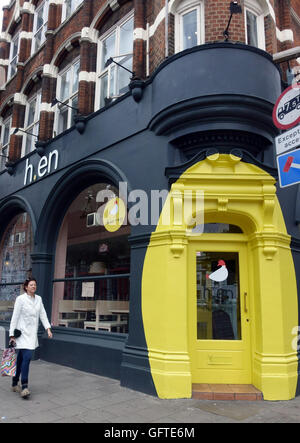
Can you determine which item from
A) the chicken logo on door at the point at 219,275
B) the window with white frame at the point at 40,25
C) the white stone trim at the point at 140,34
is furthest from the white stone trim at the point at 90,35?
the chicken logo on door at the point at 219,275

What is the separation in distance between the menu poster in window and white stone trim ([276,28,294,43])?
6827 millimetres

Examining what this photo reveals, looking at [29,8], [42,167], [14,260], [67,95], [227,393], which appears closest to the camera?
[227,393]

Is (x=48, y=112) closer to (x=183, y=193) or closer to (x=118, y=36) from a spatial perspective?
(x=118, y=36)

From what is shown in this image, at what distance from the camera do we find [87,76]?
918cm

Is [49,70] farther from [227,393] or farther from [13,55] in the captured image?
[227,393]

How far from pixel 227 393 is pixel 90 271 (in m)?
4.20

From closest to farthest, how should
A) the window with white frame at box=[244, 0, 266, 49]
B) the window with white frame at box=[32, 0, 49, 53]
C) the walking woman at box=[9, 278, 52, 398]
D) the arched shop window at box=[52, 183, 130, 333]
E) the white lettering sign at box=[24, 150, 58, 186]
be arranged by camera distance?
the walking woman at box=[9, 278, 52, 398] → the window with white frame at box=[244, 0, 266, 49] → the arched shop window at box=[52, 183, 130, 333] → the white lettering sign at box=[24, 150, 58, 186] → the window with white frame at box=[32, 0, 49, 53]

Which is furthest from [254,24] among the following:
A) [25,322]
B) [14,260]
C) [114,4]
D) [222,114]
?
[14,260]

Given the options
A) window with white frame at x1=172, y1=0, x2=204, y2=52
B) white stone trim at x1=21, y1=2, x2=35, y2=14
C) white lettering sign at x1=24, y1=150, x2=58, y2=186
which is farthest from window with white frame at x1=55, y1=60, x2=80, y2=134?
white stone trim at x1=21, y1=2, x2=35, y2=14

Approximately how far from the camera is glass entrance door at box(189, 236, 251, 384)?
5961mm

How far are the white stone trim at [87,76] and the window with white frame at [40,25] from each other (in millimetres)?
4162

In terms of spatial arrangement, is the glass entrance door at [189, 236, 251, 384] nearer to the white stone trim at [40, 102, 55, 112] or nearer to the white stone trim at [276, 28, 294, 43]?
the white stone trim at [276, 28, 294, 43]

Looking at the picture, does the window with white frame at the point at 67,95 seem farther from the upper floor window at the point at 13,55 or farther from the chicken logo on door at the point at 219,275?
the chicken logo on door at the point at 219,275

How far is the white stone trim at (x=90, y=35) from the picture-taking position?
9.30 meters
